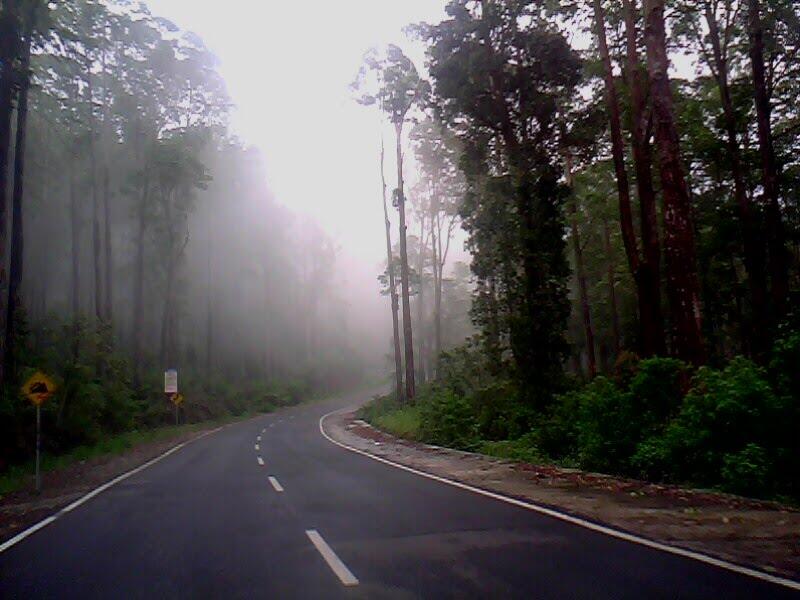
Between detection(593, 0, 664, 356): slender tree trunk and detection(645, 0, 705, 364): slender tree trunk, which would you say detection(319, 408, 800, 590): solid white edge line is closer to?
detection(645, 0, 705, 364): slender tree trunk

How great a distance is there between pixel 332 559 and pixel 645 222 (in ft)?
51.6

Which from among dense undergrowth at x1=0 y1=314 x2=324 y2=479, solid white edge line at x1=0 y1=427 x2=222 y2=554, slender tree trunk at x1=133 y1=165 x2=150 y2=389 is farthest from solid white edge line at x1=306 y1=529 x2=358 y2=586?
slender tree trunk at x1=133 y1=165 x2=150 y2=389

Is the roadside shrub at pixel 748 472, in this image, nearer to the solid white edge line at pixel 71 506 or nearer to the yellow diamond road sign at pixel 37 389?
the solid white edge line at pixel 71 506

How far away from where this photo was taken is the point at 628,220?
21.8 meters

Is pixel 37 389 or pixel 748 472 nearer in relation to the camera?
pixel 748 472

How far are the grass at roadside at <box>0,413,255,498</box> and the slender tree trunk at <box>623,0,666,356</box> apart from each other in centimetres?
1633

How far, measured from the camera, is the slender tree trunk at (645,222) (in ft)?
66.6

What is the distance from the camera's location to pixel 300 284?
83.2 meters

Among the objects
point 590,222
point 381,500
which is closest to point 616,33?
point 590,222

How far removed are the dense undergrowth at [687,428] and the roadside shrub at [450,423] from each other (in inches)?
53.7

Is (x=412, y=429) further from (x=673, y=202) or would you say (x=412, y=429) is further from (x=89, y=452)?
(x=673, y=202)

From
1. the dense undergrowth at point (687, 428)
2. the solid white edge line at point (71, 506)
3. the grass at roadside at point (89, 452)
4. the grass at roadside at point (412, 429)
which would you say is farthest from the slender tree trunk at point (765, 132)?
the grass at roadside at point (89, 452)

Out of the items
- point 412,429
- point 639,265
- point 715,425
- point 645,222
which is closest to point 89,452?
point 412,429

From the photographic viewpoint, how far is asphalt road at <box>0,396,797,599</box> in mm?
6629
